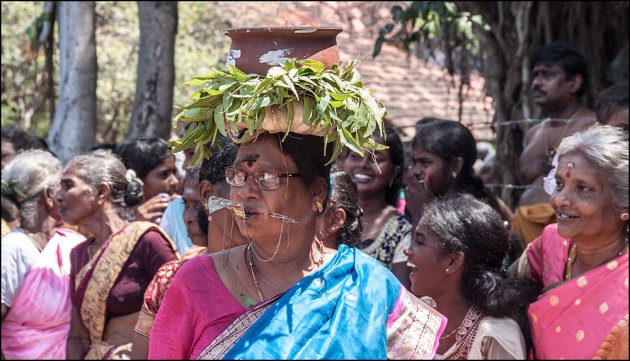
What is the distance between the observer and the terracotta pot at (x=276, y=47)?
8.64 feet

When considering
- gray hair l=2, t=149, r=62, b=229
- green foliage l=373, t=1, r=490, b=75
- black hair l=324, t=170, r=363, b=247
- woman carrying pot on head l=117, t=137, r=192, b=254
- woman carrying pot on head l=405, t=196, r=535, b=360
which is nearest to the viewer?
woman carrying pot on head l=405, t=196, r=535, b=360

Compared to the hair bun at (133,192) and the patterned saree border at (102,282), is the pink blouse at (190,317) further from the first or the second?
the hair bun at (133,192)

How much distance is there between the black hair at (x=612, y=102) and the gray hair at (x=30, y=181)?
3.79 meters

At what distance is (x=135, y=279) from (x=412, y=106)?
8.11 m

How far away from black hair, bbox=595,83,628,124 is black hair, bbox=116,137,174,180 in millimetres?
3138

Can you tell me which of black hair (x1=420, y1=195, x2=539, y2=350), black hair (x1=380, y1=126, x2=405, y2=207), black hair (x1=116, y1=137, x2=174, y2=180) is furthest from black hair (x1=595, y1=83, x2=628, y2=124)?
black hair (x1=116, y1=137, x2=174, y2=180)

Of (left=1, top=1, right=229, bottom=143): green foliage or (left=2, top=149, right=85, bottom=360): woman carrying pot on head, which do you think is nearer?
(left=2, top=149, right=85, bottom=360): woman carrying pot on head

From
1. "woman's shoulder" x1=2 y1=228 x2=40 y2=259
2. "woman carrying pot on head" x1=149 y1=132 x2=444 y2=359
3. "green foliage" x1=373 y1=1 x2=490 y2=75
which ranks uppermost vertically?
"green foliage" x1=373 y1=1 x2=490 y2=75

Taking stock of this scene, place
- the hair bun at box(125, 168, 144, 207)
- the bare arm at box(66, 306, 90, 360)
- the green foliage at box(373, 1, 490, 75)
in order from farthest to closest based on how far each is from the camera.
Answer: the green foliage at box(373, 1, 490, 75) → the hair bun at box(125, 168, 144, 207) → the bare arm at box(66, 306, 90, 360)

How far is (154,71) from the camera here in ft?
24.0

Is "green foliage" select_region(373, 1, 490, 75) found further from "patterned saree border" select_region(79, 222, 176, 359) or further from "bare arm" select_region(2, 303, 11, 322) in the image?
"bare arm" select_region(2, 303, 11, 322)

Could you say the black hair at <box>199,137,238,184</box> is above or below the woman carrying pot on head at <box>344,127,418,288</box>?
above

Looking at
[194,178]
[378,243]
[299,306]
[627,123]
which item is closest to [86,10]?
[194,178]

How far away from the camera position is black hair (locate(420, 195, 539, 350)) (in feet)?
11.0
